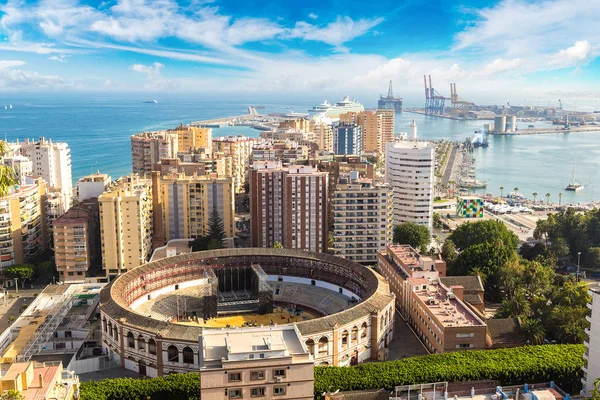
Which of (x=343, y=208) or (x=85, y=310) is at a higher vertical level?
(x=343, y=208)

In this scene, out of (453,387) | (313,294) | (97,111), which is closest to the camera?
(453,387)

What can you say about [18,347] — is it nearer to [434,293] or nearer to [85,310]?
[85,310]

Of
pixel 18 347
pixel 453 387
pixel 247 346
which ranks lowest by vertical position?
pixel 18 347

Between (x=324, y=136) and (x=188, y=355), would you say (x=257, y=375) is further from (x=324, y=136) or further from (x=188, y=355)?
(x=324, y=136)

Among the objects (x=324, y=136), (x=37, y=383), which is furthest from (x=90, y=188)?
(x=324, y=136)

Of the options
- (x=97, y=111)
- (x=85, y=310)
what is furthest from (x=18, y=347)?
(x=97, y=111)

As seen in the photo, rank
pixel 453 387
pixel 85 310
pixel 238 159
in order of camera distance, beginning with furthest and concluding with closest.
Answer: pixel 238 159 < pixel 85 310 < pixel 453 387

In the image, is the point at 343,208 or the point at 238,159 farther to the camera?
the point at 238,159
